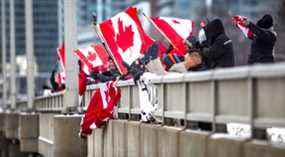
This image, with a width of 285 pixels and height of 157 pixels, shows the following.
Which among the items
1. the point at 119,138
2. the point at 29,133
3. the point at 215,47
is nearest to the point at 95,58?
the point at 119,138

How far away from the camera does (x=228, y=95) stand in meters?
10.1

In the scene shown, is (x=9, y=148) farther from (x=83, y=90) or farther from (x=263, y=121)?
(x=263, y=121)

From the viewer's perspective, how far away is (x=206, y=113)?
36.0ft

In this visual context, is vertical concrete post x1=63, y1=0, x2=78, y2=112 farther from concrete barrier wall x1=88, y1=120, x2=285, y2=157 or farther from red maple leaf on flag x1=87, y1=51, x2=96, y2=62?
concrete barrier wall x1=88, y1=120, x2=285, y2=157

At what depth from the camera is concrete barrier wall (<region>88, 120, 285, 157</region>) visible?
9359mm

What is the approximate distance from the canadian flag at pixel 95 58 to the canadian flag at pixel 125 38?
20.5ft

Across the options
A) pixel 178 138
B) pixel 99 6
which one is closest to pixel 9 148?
pixel 178 138

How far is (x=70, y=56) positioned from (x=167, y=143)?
Result: 11.0 m

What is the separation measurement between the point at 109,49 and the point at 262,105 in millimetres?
8345

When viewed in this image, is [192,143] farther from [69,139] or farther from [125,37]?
[69,139]

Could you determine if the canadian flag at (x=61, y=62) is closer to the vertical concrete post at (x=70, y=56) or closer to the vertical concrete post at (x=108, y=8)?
the vertical concrete post at (x=70, y=56)

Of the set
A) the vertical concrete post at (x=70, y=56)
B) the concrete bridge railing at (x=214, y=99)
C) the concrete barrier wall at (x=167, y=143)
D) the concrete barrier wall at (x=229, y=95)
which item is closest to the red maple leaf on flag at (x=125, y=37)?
the concrete bridge railing at (x=214, y=99)

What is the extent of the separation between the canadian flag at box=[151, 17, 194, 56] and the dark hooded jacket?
323cm

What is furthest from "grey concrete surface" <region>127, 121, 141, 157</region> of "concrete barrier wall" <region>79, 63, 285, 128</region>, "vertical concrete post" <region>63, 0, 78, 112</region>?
"vertical concrete post" <region>63, 0, 78, 112</region>
